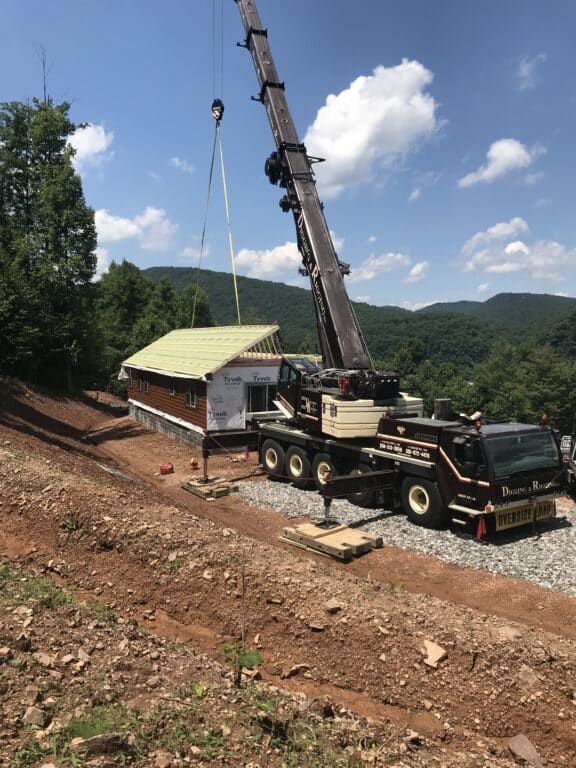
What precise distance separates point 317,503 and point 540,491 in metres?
5.52

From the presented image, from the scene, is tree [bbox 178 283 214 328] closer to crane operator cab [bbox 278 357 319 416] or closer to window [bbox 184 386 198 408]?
window [bbox 184 386 198 408]

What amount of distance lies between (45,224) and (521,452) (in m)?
27.7

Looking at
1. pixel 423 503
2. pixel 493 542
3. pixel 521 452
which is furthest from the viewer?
pixel 423 503

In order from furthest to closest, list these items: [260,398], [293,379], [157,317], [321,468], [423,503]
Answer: [157,317], [260,398], [293,379], [321,468], [423,503]

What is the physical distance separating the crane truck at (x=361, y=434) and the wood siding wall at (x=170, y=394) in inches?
164

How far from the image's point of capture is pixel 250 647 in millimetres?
6906

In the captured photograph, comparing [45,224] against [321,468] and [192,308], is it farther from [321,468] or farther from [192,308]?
[192,308]

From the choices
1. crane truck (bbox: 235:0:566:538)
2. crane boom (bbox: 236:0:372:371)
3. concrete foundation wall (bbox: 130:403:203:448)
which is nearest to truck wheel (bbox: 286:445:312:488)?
crane truck (bbox: 235:0:566:538)

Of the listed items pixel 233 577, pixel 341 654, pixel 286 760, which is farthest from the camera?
pixel 233 577

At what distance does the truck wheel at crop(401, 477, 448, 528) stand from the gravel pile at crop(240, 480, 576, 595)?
19 centimetres

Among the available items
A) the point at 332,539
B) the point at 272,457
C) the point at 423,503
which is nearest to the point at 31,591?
the point at 332,539

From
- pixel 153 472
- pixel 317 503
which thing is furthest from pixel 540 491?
pixel 153 472

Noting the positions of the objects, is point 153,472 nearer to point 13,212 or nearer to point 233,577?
point 233,577

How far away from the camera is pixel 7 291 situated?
1014 inches
